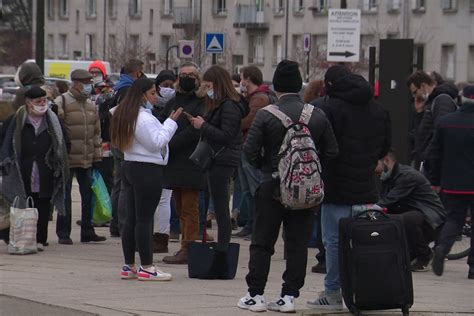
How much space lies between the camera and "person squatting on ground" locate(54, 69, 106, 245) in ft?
50.2

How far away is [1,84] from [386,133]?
46.9 m

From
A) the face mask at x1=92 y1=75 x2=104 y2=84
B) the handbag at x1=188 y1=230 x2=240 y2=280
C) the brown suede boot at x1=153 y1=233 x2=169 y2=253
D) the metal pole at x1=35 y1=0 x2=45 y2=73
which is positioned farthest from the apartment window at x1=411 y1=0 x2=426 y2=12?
the handbag at x1=188 y1=230 x2=240 y2=280

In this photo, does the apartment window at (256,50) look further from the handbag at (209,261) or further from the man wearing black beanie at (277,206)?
the man wearing black beanie at (277,206)

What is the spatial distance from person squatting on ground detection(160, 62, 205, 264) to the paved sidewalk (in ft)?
1.39

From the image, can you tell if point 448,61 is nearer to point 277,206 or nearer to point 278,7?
point 278,7

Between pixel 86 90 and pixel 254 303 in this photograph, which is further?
pixel 86 90

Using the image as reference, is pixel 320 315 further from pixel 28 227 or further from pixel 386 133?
pixel 28 227

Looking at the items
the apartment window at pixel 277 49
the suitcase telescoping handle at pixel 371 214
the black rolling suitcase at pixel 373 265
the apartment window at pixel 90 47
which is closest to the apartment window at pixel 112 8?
the apartment window at pixel 90 47

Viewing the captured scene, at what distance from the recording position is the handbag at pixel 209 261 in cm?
1225

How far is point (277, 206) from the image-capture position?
1025cm

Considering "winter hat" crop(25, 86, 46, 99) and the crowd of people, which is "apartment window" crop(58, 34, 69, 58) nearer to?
the crowd of people

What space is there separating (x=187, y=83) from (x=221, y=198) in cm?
149

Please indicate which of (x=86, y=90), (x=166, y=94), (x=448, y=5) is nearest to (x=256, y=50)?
(x=448, y=5)

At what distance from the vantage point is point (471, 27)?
224ft
